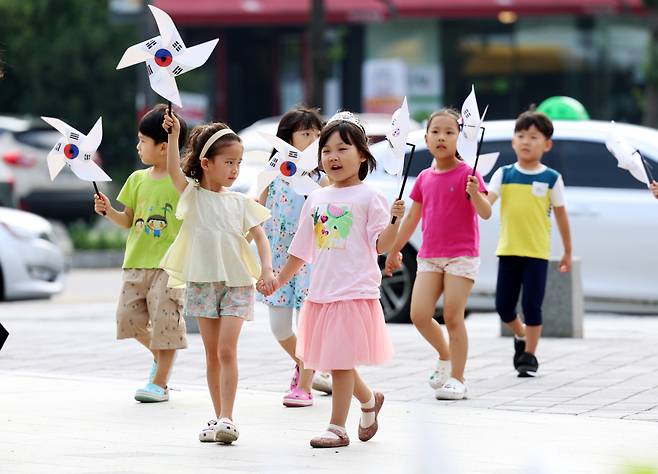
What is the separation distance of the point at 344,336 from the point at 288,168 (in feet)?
3.40

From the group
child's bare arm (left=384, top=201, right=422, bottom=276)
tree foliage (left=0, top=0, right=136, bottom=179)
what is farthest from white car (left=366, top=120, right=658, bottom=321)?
tree foliage (left=0, top=0, right=136, bottom=179)

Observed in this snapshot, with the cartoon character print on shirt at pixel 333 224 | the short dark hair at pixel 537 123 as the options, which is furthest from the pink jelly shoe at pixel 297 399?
the short dark hair at pixel 537 123

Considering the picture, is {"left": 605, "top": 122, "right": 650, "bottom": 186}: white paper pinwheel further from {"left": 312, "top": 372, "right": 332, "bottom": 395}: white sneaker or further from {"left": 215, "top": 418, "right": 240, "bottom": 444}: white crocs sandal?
{"left": 215, "top": 418, "right": 240, "bottom": 444}: white crocs sandal

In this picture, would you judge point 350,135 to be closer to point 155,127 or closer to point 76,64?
point 155,127

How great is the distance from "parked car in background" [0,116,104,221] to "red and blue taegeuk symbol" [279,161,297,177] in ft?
48.5

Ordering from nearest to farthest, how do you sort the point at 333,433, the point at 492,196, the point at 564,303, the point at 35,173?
the point at 333,433 → the point at 492,196 → the point at 564,303 → the point at 35,173

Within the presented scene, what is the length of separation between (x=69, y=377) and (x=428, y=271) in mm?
2409

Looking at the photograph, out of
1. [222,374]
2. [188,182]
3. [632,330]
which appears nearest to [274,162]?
[188,182]

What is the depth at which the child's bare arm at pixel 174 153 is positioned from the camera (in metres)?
6.96

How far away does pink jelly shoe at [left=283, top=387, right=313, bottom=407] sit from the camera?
8172 millimetres

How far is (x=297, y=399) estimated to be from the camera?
8.18 m

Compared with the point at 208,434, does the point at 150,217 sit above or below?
above

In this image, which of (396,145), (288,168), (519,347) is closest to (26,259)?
(519,347)

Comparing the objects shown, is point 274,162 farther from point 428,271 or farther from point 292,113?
point 428,271
